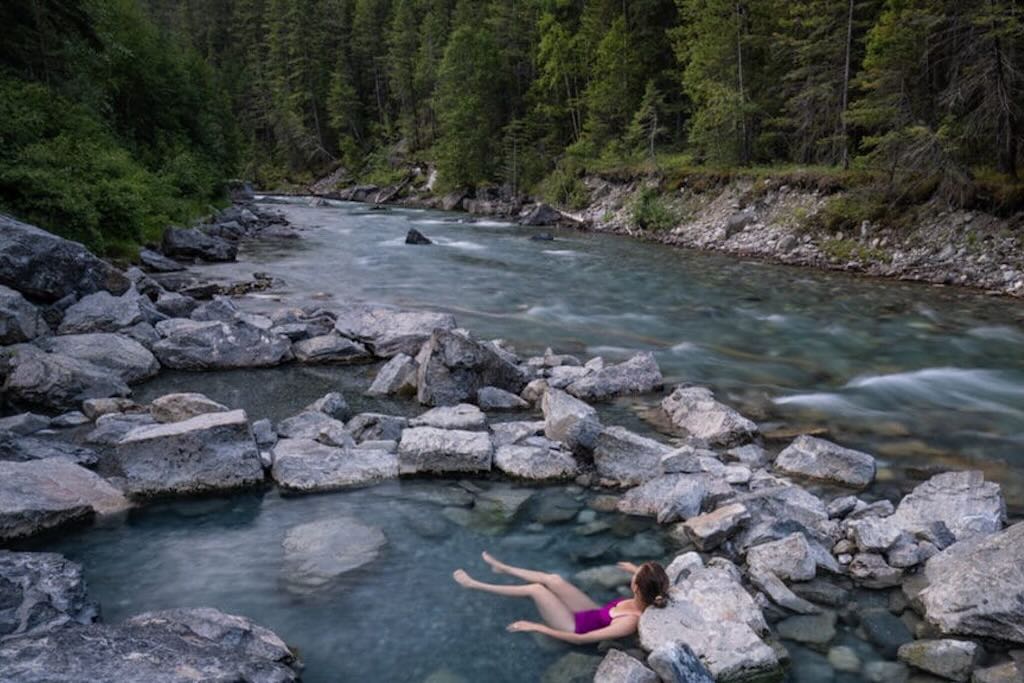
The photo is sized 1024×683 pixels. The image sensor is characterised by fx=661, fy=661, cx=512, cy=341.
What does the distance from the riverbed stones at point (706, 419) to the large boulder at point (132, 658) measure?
220 inches

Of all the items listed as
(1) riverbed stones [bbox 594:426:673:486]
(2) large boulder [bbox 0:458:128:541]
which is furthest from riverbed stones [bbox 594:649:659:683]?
(2) large boulder [bbox 0:458:128:541]

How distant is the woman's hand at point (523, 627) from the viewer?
4.76m

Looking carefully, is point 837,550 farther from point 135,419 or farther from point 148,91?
point 148,91

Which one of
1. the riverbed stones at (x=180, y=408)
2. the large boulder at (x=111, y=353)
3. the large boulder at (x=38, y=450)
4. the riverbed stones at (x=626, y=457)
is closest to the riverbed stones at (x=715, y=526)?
the riverbed stones at (x=626, y=457)

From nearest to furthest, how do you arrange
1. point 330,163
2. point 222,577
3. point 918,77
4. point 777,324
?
point 222,577
point 777,324
point 918,77
point 330,163

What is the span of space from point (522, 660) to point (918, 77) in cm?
2237

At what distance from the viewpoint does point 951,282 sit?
17.7 m

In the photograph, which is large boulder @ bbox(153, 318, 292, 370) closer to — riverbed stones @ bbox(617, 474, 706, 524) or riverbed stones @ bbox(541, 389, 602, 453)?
riverbed stones @ bbox(541, 389, 602, 453)

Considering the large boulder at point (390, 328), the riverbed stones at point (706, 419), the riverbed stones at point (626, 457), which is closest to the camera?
the riverbed stones at point (626, 457)

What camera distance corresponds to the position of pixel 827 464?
7105 mm

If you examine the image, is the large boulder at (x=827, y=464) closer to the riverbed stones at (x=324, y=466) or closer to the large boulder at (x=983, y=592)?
the large boulder at (x=983, y=592)

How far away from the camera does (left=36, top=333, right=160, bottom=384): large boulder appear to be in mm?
9648

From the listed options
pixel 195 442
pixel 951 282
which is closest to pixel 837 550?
pixel 195 442

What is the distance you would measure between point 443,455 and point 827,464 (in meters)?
4.13
